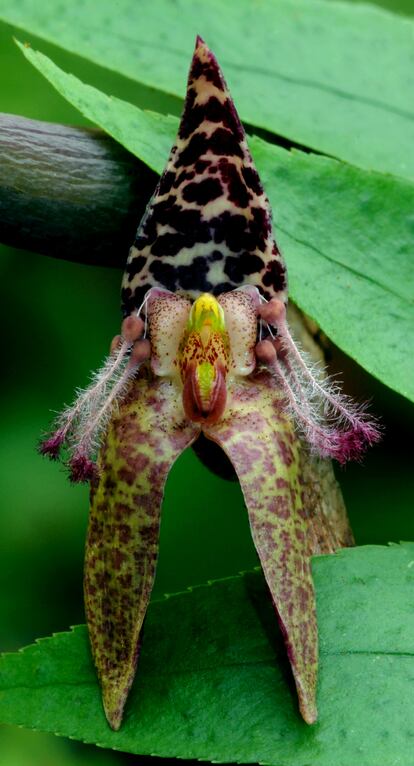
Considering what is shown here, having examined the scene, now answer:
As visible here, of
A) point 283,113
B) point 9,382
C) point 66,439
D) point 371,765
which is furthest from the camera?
point 9,382

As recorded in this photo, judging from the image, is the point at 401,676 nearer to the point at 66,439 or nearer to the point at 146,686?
the point at 146,686

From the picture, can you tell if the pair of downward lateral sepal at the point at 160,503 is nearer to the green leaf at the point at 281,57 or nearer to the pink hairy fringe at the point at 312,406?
the pink hairy fringe at the point at 312,406

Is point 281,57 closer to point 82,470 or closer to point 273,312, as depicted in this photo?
point 273,312

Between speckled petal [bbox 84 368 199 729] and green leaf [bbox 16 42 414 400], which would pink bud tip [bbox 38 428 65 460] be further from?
green leaf [bbox 16 42 414 400]

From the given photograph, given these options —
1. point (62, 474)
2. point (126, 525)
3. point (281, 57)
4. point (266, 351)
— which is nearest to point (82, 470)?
point (126, 525)

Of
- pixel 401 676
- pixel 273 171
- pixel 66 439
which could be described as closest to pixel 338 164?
pixel 273 171
